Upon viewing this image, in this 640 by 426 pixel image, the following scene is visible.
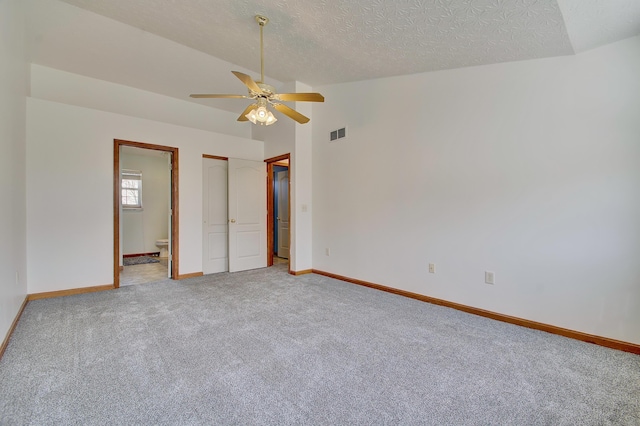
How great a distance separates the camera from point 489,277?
308 centimetres

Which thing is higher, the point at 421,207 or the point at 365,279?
the point at 421,207

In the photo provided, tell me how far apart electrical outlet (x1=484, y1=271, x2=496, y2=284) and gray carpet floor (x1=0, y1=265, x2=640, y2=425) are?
0.44 meters

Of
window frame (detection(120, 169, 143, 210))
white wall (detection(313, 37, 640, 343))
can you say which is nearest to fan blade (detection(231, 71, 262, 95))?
white wall (detection(313, 37, 640, 343))

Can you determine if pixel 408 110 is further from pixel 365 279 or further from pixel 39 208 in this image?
pixel 39 208

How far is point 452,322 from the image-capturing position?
9.63 feet

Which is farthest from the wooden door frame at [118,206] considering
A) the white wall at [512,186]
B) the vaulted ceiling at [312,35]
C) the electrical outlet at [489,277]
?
the electrical outlet at [489,277]

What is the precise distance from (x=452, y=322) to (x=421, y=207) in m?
1.41

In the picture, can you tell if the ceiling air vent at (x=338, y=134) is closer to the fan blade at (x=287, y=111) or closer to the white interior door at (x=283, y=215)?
the fan blade at (x=287, y=111)

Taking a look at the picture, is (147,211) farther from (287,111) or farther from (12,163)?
(287,111)

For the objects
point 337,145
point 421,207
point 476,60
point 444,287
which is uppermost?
point 476,60

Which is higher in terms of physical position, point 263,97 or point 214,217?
point 263,97

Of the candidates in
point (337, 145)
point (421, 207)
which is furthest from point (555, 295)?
point (337, 145)

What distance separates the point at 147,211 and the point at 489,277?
Answer: 7604 millimetres

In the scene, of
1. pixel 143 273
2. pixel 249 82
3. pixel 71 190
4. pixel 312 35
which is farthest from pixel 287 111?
pixel 143 273
